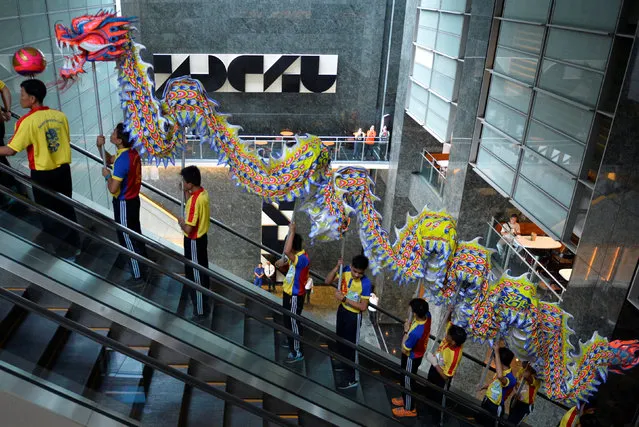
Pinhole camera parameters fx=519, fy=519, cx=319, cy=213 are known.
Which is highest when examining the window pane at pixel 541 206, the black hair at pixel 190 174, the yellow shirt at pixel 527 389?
the black hair at pixel 190 174

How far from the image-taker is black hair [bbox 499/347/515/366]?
473 cm

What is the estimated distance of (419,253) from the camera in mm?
4770

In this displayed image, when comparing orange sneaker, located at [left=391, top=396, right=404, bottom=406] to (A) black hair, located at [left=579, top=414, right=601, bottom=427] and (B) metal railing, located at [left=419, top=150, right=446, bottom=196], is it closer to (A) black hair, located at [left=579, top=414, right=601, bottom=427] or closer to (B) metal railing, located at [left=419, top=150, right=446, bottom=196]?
(A) black hair, located at [left=579, top=414, right=601, bottom=427]

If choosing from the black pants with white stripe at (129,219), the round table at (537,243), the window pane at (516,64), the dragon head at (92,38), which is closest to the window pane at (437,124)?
the window pane at (516,64)

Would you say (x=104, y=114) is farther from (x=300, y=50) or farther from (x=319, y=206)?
(x=319, y=206)

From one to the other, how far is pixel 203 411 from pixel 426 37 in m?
9.01

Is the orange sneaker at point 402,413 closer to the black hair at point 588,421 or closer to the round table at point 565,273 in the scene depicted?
the black hair at point 588,421

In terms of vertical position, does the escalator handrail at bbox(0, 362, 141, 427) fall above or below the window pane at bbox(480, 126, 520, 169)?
below

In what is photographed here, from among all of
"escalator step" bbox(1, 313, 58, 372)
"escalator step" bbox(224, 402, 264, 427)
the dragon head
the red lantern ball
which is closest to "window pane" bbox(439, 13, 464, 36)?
the dragon head

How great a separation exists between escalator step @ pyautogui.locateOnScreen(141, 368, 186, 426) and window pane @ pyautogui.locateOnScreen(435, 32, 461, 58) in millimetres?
7606

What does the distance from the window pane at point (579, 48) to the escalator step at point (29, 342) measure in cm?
571

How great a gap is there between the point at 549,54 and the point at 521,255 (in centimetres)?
270

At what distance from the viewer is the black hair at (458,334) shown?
14.9 ft

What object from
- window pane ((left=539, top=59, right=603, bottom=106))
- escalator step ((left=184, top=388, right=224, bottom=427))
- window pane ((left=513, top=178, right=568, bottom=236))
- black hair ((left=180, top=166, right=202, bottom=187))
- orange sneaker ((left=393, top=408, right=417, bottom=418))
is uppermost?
window pane ((left=539, top=59, right=603, bottom=106))
